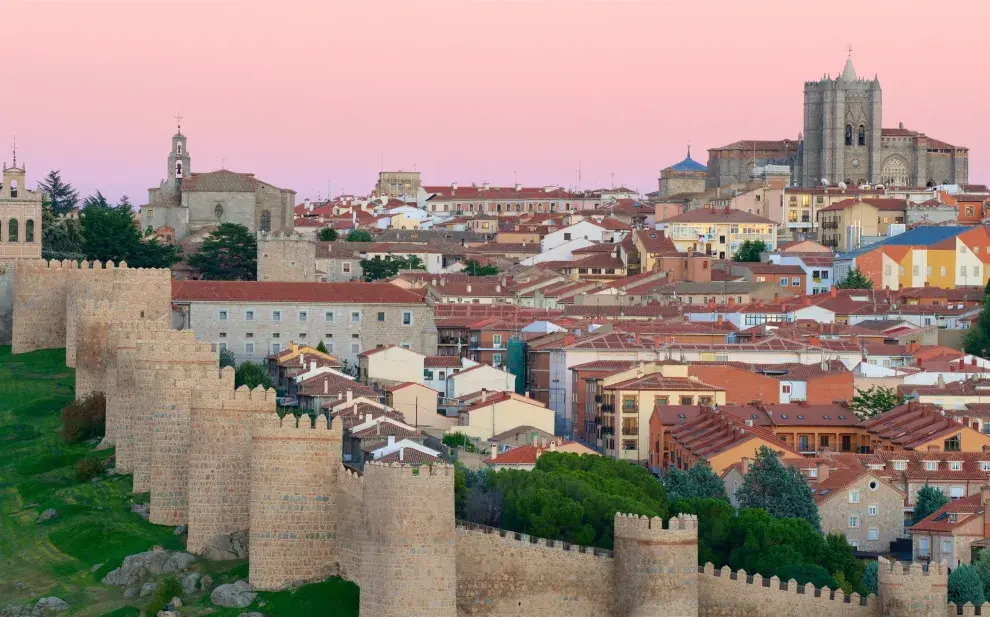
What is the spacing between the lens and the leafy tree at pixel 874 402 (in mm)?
64312

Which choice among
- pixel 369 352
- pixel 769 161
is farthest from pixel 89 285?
pixel 769 161

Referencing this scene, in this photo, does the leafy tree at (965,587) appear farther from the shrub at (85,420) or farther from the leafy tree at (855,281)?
the leafy tree at (855,281)

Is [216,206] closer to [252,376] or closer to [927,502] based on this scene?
[252,376]

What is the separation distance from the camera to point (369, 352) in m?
68.4

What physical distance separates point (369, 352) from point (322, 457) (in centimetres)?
2934

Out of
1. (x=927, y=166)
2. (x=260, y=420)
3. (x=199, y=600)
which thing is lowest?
(x=199, y=600)

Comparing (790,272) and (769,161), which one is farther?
(769,161)

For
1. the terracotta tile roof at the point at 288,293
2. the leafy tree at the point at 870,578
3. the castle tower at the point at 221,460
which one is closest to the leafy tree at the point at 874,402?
the terracotta tile roof at the point at 288,293

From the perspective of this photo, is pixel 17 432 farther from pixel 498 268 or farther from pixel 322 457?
pixel 498 268

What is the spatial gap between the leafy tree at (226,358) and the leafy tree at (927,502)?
21290 millimetres

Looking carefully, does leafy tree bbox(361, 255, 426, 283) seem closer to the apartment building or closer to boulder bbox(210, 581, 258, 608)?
the apartment building

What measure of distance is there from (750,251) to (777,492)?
181 feet

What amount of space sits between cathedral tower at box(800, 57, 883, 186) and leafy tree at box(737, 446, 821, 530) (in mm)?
82538

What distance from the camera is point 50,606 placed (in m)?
41.7
